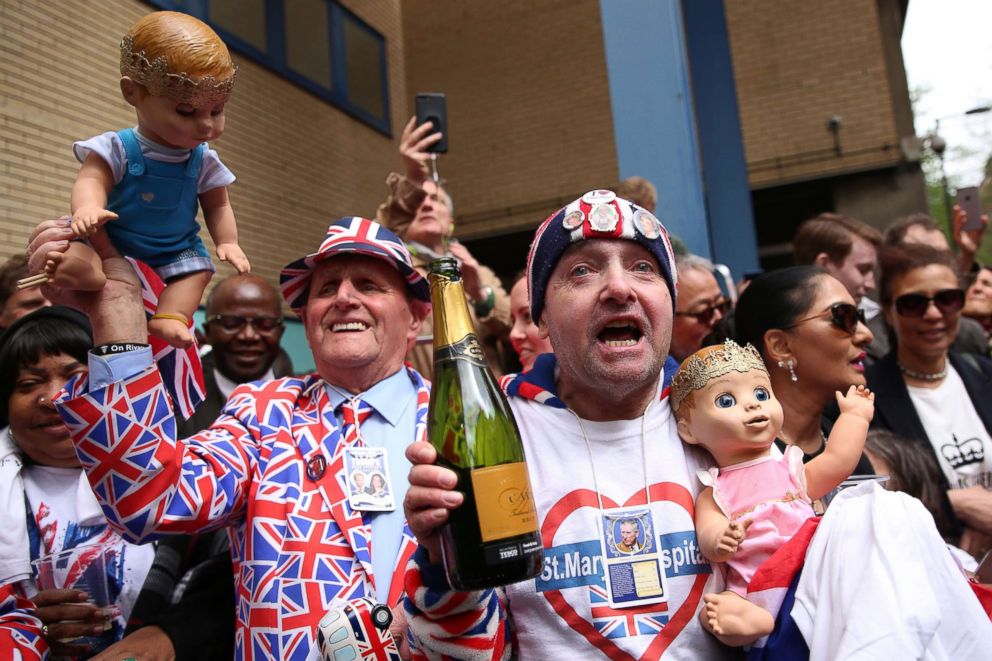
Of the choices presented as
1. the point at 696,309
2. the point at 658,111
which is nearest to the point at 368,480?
the point at 696,309

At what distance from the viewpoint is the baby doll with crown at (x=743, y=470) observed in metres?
1.63

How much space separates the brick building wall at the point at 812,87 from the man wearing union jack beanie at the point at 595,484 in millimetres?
11361

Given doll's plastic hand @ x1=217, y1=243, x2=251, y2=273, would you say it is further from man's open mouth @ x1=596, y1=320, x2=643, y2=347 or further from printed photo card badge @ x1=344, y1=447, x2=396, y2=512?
man's open mouth @ x1=596, y1=320, x2=643, y2=347

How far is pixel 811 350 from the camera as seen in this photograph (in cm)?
267

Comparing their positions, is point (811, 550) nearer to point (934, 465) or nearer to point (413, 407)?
point (413, 407)

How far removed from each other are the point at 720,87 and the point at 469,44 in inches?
338

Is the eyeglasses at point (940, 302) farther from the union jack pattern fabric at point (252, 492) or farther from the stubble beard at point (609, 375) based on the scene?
the union jack pattern fabric at point (252, 492)

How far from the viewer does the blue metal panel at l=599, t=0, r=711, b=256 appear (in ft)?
14.6

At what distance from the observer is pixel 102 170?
5.58 ft

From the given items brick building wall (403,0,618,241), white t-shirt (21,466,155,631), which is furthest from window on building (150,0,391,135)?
white t-shirt (21,466,155,631)

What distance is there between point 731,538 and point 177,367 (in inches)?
55.3

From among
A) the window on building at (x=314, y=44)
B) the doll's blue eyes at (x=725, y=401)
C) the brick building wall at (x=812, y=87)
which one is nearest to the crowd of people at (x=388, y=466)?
the doll's blue eyes at (x=725, y=401)

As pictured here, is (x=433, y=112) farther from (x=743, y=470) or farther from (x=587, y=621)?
(x=587, y=621)

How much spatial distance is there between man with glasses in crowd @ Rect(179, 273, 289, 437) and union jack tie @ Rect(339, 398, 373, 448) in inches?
78.3
